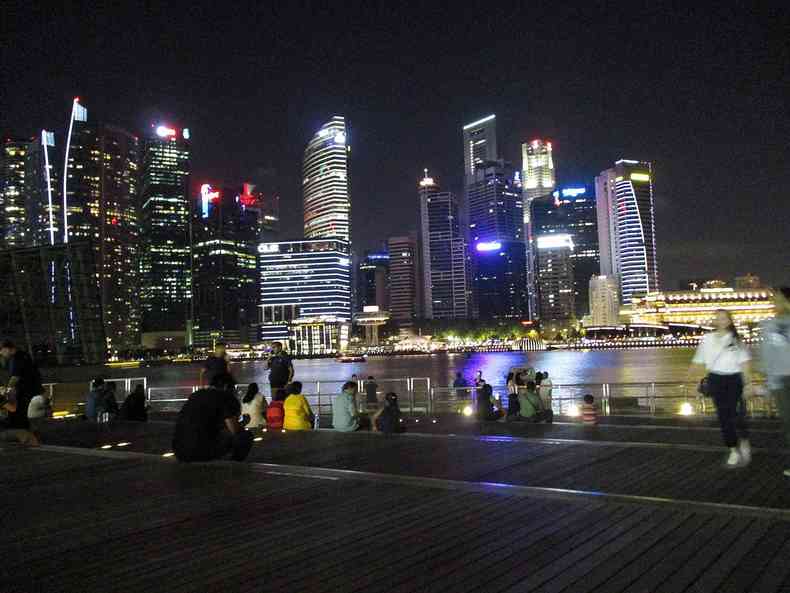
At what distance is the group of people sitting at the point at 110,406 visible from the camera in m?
15.3

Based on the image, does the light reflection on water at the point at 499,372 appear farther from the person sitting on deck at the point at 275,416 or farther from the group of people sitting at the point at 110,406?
the person sitting on deck at the point at 275,416

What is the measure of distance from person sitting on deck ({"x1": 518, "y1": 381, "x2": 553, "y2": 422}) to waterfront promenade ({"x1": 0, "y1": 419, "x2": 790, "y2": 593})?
425cm

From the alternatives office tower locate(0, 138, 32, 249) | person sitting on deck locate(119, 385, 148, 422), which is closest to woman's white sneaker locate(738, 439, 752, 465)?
person sitting on deck locate(119, 385, 148, 422)

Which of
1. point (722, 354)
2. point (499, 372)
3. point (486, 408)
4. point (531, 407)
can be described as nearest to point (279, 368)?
point (486, 408)

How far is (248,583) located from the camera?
4.00m

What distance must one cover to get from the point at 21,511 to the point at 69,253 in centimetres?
4213

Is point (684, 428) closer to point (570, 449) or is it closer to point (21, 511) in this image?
point (570, 449)

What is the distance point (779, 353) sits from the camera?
6.64 metres

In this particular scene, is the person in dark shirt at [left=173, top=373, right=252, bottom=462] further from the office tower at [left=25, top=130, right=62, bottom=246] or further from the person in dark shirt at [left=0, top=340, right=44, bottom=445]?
the office tower at [left=25, top=130, right=62, bottom=246]

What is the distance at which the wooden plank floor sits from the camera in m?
3.96

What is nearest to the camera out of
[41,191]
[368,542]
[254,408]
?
[368,542]

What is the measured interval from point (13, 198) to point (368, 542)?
184121mm

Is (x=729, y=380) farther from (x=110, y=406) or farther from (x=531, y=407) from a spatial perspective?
(x=110, y=406)

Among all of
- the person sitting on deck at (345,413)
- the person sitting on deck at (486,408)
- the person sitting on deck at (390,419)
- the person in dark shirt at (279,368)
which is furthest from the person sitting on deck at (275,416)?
the person sitting on deck at (486,408)
